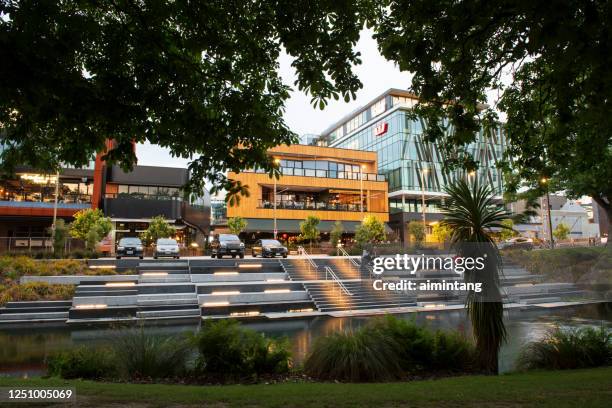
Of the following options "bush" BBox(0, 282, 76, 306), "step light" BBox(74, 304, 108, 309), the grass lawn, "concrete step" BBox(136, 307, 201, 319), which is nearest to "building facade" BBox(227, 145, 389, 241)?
"bush" BBox(0, 282, 76, 306)

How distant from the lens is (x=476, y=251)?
8.22 meters

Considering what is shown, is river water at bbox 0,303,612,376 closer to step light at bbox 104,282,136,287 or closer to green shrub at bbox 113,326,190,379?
green shrub at bbox 113,326,190,379

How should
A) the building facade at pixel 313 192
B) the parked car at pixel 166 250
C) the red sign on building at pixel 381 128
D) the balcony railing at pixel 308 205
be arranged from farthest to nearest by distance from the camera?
the red sign on building at pixel 381 128 → the balcony railing at pixel 308 205 → the building facade at pixel 313 192 → the parked car at pixel 166 250

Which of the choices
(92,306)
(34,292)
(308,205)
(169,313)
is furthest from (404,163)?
(34,292)

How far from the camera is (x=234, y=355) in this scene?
24.4ft

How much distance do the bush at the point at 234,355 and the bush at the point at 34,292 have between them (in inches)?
533

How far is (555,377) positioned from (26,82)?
27.5ft

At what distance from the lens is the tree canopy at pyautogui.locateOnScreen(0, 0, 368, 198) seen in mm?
5605

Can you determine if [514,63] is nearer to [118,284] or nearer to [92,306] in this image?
[92,306]

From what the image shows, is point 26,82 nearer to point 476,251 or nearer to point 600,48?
point 600,48

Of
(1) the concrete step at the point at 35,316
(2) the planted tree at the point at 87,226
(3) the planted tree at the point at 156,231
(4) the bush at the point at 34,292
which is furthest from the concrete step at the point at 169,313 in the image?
(3) the planted tree at the point at 156,231

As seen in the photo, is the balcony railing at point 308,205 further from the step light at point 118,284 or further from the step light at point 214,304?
the step light at point 214,304

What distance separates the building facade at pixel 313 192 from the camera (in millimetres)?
46938

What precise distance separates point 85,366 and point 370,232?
3336 centimetres
